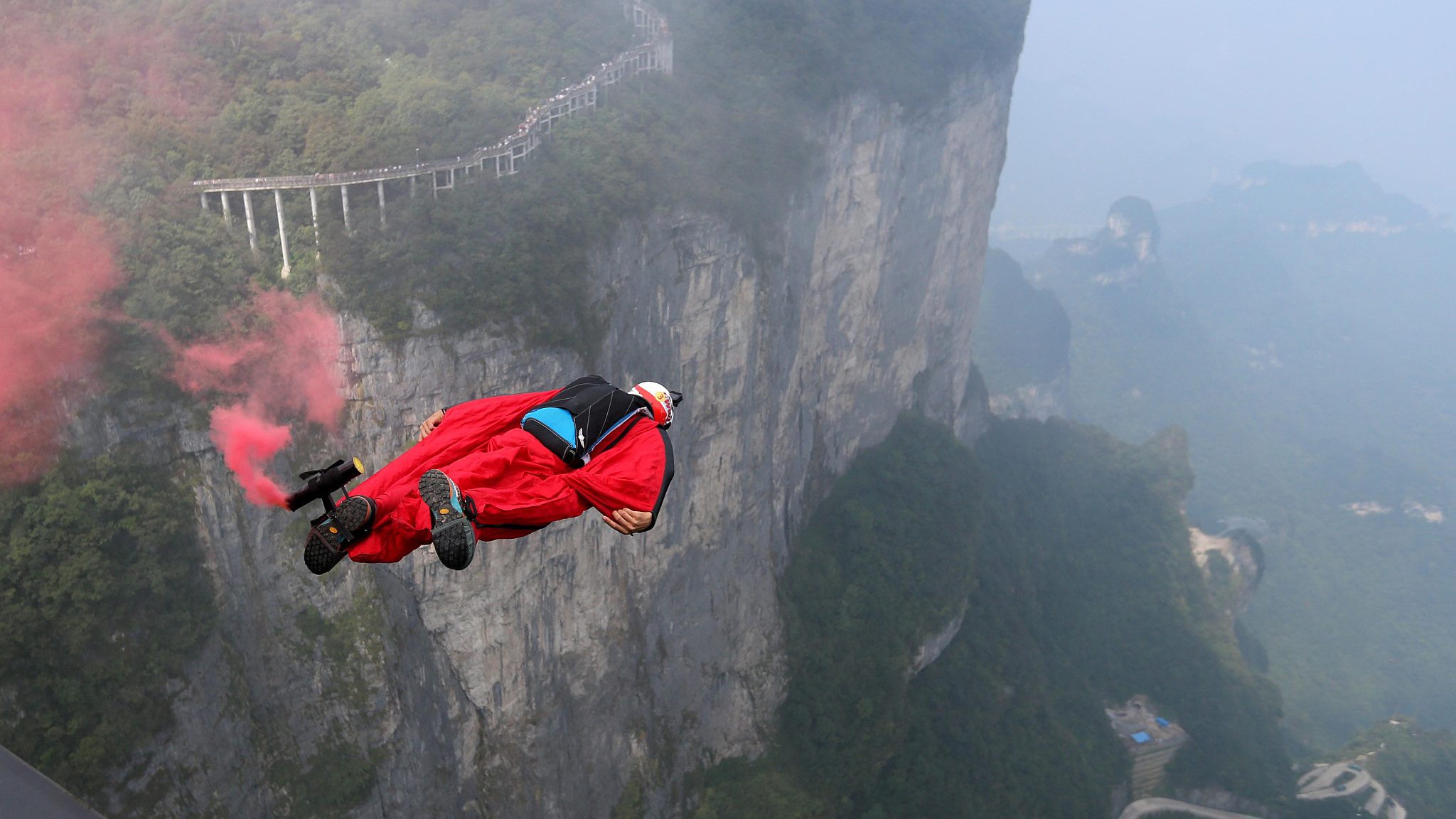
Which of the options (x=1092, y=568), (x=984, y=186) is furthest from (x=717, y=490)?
(x=1092, y=568)

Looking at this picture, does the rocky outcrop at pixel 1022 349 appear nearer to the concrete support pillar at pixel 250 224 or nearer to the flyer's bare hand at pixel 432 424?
the concrete support pillar at pixel 250 224

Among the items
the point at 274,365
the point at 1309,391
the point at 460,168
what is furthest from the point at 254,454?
the point at 1309,391

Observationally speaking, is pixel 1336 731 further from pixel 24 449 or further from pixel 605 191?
pixel 24 449

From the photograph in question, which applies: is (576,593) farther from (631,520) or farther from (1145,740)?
(1145,740)

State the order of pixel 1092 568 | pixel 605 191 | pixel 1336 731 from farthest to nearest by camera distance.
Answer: pixel 1336 731 → pixel 1092 568 → pixel 605 191

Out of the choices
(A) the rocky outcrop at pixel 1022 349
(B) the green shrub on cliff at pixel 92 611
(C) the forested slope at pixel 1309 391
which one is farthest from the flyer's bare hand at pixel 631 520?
(A) the rocky outcrop at pixel 1022 349

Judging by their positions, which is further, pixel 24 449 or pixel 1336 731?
pixel 1336 731

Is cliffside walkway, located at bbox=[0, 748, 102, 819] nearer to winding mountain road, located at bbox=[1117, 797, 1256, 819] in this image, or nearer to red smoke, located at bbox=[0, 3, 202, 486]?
red smoke, located at bbox=[0, 3, 202, 486]

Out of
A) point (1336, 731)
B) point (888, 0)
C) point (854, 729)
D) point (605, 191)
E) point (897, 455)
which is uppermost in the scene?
point (888, 0)
